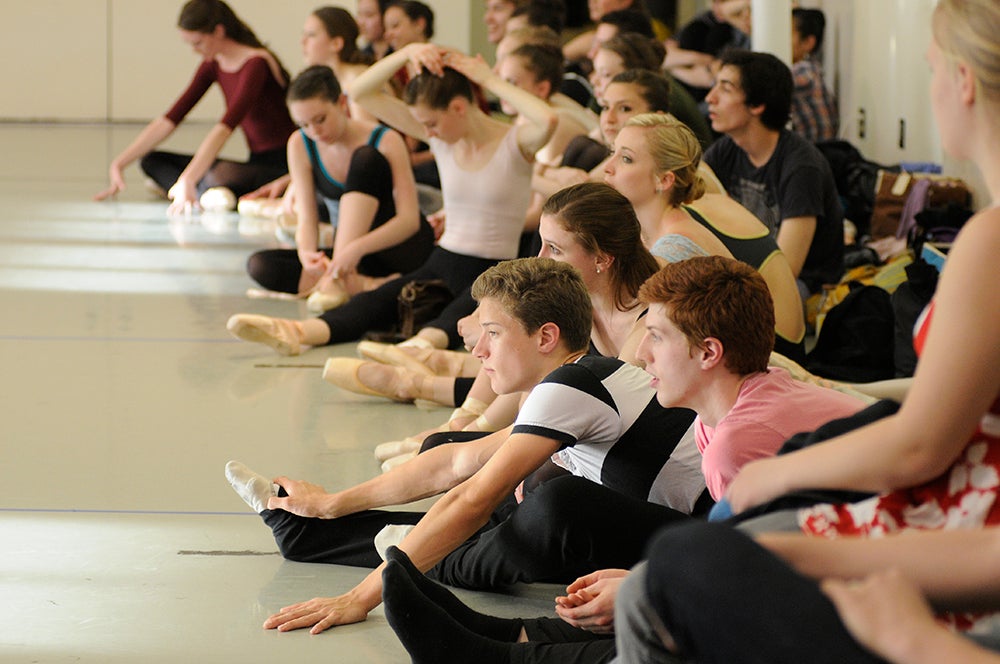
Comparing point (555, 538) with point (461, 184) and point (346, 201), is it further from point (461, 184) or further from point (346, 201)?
point (346, 201)

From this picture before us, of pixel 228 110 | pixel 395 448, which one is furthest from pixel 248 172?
pixel 395 448

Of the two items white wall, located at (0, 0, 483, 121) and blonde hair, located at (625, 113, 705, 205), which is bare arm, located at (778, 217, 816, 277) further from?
white wall, located at (0, 0, 483, 121)

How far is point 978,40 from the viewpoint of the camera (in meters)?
1.28

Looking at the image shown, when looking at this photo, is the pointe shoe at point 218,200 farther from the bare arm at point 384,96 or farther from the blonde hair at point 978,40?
the blonde hair at point 978,40

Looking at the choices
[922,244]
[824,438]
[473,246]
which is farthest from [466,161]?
[824,438]

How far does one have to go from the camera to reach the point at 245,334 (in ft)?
13.2

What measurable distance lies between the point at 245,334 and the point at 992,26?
303cm

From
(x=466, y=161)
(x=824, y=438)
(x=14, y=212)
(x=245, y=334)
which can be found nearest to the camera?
(x=824, y=438)

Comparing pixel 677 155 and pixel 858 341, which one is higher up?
pixel 677 155

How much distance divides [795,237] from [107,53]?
9863mm

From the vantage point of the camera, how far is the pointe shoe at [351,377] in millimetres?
3551

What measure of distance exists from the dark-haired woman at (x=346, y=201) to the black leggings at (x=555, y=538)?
248cm

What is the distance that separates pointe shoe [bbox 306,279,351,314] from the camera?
15.4 ft

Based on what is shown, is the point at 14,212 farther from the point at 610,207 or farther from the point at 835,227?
the point at 610,207
